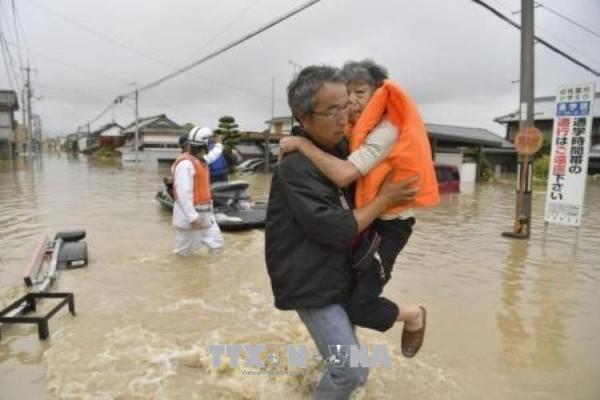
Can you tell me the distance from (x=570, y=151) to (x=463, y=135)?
24746 mm

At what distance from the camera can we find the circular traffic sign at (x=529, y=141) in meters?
9.11

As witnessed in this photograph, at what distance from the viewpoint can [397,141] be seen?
2.11m

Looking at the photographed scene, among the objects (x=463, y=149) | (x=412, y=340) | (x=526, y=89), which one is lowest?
(x=412, y=340)

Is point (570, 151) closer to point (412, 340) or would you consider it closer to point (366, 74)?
point (412, 340)

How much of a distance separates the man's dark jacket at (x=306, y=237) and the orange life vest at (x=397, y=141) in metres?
0.16

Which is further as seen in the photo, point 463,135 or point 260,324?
point 463,135

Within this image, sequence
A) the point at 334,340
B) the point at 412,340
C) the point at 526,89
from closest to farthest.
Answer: the point at 334,340 < the point at 412,340 < the point at 526,89

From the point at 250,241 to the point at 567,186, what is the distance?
6.18 m

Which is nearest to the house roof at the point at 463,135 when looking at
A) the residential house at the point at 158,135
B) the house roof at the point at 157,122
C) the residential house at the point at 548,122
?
the residential house at the point at 548,122

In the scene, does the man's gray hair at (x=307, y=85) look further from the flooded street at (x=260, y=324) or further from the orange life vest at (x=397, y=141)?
the flooded street at (x=260, y=324)

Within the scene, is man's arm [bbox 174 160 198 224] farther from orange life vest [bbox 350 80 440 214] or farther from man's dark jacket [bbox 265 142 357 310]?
orange life vest [bbox 350 80 440 214]

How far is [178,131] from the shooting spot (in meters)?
54.8

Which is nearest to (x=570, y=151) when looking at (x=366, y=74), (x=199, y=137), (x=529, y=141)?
(x=529, y=141)

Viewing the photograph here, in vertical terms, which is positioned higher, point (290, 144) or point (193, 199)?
point (290, 144)
